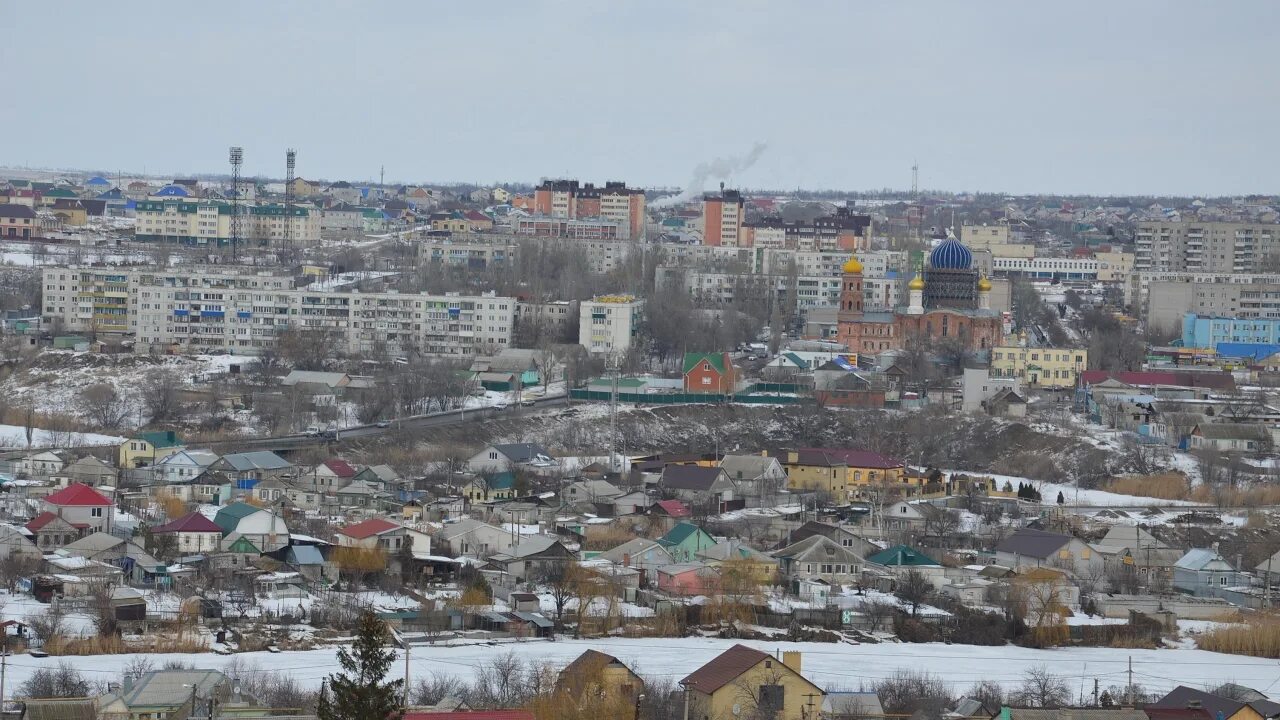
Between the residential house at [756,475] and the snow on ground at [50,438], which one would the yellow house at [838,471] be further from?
the snow on ground at [50,438]

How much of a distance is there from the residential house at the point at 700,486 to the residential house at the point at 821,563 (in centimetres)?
384

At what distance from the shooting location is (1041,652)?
848 inches

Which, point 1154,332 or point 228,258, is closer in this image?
point 1154,332

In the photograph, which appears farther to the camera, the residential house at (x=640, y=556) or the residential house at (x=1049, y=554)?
the residential house at (x=1049, y=554)

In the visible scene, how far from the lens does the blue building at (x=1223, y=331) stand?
45438 mm

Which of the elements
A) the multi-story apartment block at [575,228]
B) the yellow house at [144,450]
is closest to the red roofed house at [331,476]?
the yellow house at [144,450]

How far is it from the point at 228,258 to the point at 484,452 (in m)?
25.0

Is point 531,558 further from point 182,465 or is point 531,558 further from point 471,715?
point 471,715

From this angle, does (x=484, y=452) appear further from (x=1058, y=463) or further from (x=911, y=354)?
(x=911, y=354)

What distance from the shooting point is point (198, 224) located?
2418 inches

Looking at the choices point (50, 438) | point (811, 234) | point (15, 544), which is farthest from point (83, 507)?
point (811, 234)

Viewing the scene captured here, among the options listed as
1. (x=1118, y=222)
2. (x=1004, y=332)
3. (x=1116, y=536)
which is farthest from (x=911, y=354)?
(x=1118, y=222)

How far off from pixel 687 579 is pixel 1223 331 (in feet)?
81.1

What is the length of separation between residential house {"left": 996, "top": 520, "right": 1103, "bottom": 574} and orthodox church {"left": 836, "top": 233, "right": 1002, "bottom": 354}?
54.5ft
